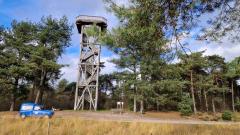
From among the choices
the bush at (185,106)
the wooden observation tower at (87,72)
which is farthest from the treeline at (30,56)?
the bush at (185,106)

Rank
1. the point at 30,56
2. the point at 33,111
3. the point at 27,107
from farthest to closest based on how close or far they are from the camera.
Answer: the point at 30,56 → the point at 27,107 → the point at 33,111

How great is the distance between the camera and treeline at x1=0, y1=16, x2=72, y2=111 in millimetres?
35375

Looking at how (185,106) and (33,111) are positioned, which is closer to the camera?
(33,111)

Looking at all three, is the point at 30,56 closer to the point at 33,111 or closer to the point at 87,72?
the point at 87,72

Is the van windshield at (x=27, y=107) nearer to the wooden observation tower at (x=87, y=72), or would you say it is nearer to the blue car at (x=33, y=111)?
the blue car at (x=33, y=111)

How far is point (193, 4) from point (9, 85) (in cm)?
3277

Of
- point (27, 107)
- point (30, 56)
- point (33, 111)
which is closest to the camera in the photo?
point (33, 111)

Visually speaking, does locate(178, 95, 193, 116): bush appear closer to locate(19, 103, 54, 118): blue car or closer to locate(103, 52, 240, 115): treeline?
locate(103, 52, 240, 115): treeline

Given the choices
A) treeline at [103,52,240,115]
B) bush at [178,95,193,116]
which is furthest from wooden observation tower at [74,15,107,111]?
bush at [178,95,193,116]

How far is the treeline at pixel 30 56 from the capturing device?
35.4 m

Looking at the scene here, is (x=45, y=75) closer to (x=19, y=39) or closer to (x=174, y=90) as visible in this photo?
(x=19, y=39)

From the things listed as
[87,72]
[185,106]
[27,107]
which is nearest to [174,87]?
[185,106]

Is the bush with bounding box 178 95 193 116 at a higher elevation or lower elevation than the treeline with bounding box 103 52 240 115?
lower

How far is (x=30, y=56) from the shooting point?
37.3 meters
